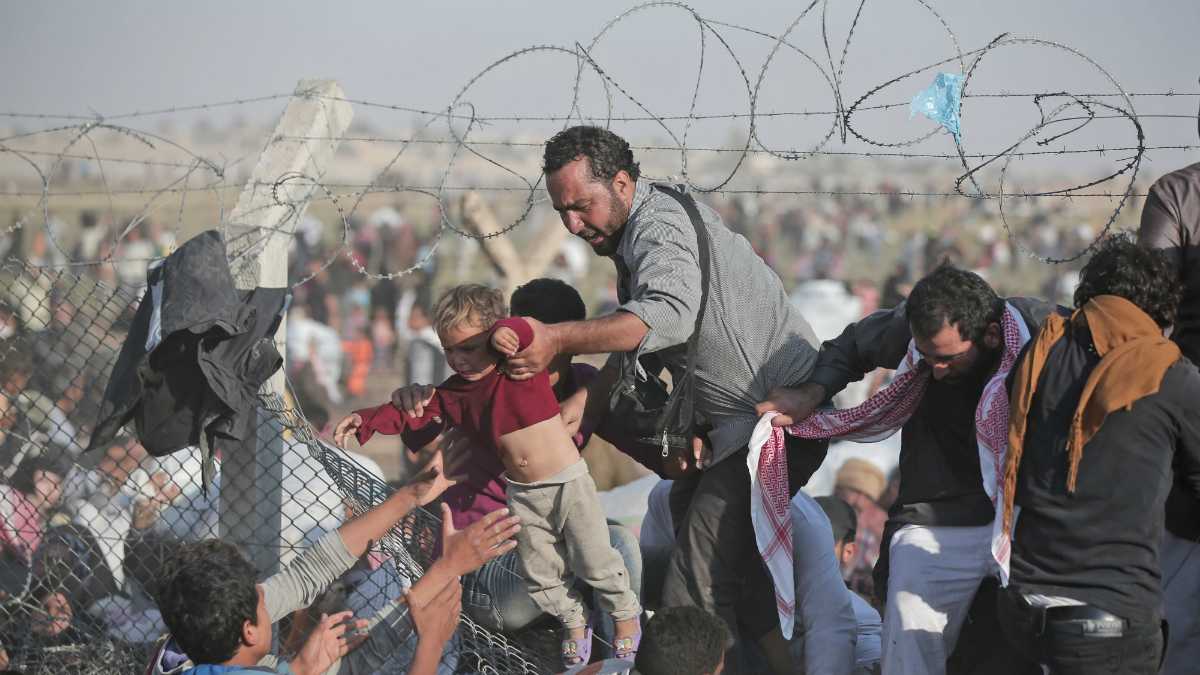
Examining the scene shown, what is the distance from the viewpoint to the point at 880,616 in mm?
4863

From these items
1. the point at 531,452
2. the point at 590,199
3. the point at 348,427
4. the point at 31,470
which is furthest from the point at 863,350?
the point at 31,470

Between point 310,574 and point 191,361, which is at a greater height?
point 191,361

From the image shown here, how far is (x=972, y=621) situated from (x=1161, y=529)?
70 cm

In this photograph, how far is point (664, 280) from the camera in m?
3.92

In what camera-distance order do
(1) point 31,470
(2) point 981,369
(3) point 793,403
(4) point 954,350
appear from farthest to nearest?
(1) point 31,470, (3) point 793,403, (2) point 981,369, (4) point 954,350

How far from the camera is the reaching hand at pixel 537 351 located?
3.78 metres

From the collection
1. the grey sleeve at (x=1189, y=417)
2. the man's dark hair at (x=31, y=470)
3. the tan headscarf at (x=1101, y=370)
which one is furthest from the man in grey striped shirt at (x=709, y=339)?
the man's dark hair at (x=31, y=470)

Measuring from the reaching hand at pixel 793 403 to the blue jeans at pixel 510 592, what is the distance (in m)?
0.78

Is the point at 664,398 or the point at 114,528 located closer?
the point at 664,398

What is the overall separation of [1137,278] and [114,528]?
4.81 meters

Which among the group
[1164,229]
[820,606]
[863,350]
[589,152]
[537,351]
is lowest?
[820,606]

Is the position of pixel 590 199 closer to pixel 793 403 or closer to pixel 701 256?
pixel 701 256

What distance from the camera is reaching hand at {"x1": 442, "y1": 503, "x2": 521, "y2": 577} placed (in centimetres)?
390

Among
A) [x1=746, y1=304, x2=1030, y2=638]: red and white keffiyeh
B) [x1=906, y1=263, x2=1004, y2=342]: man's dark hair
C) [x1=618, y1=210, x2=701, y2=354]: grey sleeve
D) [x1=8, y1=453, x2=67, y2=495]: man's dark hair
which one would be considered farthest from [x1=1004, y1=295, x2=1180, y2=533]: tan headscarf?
[x1=8, y1=453, x2=67, y2=495]: man's dark hair
